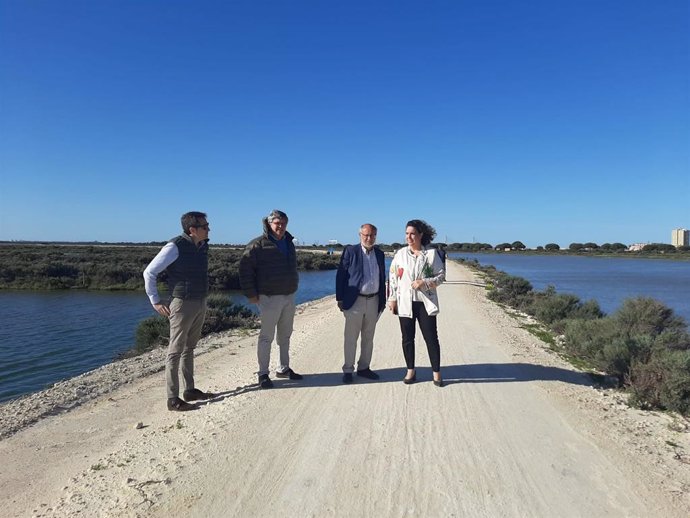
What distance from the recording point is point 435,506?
3156 mm

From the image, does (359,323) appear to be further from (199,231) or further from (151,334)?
(151,334)

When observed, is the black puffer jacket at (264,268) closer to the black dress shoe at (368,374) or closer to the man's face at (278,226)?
the man's face at (278,226)

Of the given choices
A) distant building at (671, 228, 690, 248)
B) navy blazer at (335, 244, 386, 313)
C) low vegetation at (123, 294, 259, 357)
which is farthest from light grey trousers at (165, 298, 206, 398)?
distant building at (671, 228, 690, 248)

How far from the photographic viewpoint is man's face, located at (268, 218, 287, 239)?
5.62 meters

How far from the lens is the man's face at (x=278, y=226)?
562cm

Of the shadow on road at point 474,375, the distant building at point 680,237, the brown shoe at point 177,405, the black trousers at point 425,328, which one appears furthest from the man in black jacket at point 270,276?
the distant building at point 680,237

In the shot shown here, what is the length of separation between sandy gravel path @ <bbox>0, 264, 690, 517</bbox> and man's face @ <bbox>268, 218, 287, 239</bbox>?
6.39 feet

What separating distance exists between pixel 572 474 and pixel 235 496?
8.66ft

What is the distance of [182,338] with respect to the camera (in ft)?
16.6

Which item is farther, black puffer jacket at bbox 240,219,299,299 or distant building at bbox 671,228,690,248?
distant building at bbox 671,228,690,248

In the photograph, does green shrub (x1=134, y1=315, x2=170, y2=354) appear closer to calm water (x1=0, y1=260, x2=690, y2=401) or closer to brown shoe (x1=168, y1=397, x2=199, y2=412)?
calm water (x1=0, y1=260, x2=690, y2=401)

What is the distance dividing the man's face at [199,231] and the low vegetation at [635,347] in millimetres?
5386

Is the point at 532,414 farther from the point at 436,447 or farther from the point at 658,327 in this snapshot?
the point at 658,327

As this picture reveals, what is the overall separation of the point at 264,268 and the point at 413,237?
6.19ft
